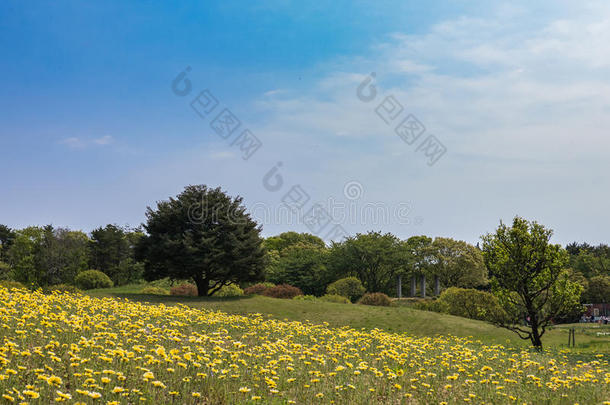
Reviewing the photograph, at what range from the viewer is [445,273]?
57.6 m

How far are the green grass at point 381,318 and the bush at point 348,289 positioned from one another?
36.8 ft

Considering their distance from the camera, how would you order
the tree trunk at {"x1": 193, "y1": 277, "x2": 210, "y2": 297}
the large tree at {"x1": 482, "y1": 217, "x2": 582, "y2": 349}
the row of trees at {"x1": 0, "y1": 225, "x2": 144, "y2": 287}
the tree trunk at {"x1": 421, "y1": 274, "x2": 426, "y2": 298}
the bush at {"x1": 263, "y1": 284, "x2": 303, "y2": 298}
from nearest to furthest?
1. the large tree at {"x1": 482, "y1": 217, "x2": 582, "y2": 349}
2. the tree trunk at {"x1": 193, "y1": 277, "x2": 210, "y2": 297}
3. the bush at {"x1": 263, "y1": 284, "x2": 303, "y2": 298}
4. the row of trees at {"x1": 0, "y1": 225, "x2": 144, "y2": 287}
5. the tree trunk at {"x1": 421, "y1": 274, "x2": 426, "y2": 298}

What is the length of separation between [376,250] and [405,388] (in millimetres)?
44004

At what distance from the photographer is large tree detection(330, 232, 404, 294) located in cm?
5162

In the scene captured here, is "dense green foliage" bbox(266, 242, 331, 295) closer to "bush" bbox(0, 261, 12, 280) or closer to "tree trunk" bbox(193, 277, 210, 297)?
"tree trunk" bbox(193, 277, 210, 297)

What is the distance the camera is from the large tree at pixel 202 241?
31.3 metres

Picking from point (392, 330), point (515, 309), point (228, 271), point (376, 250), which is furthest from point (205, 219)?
point (376, 250)

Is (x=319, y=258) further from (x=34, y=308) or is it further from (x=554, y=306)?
(x=34, y=308)

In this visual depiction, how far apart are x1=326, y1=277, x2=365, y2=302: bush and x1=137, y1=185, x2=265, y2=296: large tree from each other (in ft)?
32.0

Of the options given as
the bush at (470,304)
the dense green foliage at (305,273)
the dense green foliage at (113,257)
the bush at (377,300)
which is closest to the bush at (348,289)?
the bush at (377,300)

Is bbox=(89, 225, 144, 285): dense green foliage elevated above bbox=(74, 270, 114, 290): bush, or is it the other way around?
bbox=(89, 225, 144, 285): dense green foliage

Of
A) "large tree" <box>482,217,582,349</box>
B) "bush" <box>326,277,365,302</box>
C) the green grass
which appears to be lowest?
the green grass

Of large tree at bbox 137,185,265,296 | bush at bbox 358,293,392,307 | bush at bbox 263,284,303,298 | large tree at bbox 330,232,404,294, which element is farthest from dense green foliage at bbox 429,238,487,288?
large tree at bbox 137,185,265,296

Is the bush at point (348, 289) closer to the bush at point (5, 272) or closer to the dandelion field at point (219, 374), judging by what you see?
the dandelion field at point (219, 374)
